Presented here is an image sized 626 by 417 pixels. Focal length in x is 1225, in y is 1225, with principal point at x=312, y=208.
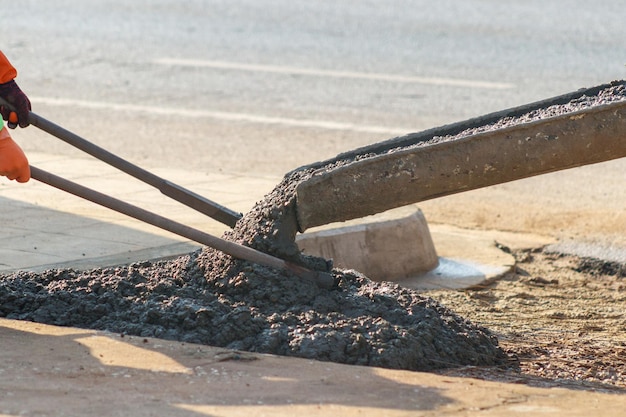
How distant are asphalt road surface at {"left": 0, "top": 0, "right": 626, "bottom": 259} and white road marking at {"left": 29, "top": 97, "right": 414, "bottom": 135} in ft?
0.08

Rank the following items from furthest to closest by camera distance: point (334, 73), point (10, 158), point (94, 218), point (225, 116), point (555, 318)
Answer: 1. point (334, 73)
2. point (225, 116)
3. point (94, 218)
4. point (555, 318)
5. point (10, 158)

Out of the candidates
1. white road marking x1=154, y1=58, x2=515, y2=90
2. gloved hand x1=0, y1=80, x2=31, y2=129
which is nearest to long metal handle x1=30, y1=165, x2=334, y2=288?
gloved hand x1=0, y1=80, x2=31, y2=129

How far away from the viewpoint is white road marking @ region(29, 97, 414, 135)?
384 inches

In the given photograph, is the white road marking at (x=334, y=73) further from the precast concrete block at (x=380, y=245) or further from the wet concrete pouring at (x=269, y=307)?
the wet concrete pouring at (x=269, y=307)

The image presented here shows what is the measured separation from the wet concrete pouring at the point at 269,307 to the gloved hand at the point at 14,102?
2.23ft

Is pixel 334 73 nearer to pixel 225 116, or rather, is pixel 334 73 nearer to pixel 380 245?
pixel 225 116

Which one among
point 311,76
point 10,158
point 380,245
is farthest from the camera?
point 311,76

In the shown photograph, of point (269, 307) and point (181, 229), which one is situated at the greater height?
point (181, 229)

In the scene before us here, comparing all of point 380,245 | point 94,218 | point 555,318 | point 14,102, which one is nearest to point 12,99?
point 14,102

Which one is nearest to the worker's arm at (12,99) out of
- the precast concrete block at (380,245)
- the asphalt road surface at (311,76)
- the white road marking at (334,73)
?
the precast concrete block at (380,245)

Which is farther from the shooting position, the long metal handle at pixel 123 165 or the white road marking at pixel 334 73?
the white road marking at pixel 334 73

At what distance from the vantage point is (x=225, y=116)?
33.9 ft

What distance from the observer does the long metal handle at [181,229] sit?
4477mm

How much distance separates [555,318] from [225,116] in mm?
5261
